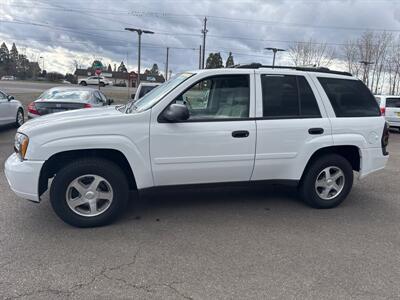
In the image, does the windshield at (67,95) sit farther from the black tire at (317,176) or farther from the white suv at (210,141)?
the black tire at (317,176)

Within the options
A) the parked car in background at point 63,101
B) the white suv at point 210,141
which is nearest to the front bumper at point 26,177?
the white suv at point 210,141

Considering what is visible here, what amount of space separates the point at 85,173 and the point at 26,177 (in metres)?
0.59

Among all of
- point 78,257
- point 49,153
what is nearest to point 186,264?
point 78,257

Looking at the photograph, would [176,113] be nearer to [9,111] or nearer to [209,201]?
[209,201]

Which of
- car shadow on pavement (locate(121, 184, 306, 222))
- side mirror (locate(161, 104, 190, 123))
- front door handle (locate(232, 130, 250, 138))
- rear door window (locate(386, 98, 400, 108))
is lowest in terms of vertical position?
car shadow on pavement (locate(121, 184, 306, 222))

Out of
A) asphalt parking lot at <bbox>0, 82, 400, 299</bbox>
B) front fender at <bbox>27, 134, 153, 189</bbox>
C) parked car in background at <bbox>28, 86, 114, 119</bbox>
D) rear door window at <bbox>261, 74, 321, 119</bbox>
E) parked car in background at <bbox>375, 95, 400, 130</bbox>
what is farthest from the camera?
parked car in background at <bbox>375, 95, 400, 130</bbox>

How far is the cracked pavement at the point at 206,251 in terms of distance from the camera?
292 centimetres

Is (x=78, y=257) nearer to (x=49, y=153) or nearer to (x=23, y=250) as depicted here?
(x=23, y=250)

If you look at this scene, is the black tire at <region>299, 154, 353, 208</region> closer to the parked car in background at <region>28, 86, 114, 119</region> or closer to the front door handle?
the front door handle

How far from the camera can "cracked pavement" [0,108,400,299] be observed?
9.57 feet

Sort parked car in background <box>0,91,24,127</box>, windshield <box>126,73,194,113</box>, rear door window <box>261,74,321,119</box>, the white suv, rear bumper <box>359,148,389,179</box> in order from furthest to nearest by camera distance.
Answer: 1. parked car in background <box>0,91,24,127</box>
2. rear bumper <box>359,148,389,179</box>
3. rear door window <box>261,74,321,119</box>
4. windshield <box>126,73,194,113</box>
5. the white suv

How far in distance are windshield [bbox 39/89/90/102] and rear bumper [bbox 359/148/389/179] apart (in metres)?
7.02

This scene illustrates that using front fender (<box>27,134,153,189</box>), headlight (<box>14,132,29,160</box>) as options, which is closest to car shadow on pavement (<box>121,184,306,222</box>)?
front fender (<box>27,134,153,189</box>)

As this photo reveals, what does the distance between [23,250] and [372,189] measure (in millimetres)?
5217
